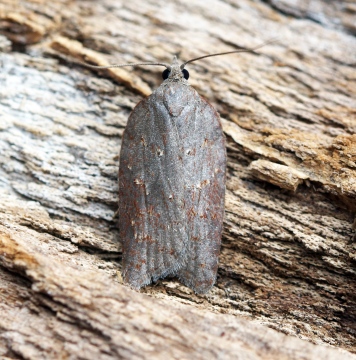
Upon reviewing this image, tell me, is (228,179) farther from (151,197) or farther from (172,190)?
(151,197)

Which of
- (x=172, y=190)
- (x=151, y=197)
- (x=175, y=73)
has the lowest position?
(x=151, y=197)

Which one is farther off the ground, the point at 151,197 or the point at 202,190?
the point at 202,190

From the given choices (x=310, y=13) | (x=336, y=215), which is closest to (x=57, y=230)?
(x=336, y=215)

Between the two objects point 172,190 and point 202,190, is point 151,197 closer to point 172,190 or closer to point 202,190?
point 172,190

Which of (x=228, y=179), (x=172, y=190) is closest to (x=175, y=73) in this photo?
(x=228, y=179)

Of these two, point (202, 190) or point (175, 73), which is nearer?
point (202, 190)

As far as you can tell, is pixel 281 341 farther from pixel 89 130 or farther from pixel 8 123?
pixel 8 123
